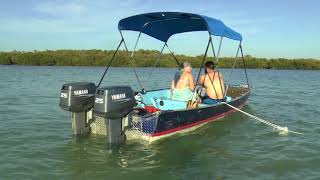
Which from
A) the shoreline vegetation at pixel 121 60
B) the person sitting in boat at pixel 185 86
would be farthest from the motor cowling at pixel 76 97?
the shoreline vegetation at pixel 121 60

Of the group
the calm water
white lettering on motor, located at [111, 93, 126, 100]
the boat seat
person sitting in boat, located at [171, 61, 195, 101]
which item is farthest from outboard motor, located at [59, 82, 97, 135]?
person sitting in boat, located at [171, 61, 195, 101]

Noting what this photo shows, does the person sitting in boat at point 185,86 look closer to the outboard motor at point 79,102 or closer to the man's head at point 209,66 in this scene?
the man's head at point 209,66

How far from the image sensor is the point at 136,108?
973cm

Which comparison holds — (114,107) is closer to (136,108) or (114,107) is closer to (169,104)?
(136,108)

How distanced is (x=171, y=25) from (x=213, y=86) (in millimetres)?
2398

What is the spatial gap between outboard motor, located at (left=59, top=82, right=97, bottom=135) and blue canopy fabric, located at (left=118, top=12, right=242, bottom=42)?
278cm

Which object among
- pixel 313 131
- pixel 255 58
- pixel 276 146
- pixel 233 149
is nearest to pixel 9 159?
pixel 233 149

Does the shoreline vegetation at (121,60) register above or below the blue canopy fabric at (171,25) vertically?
below

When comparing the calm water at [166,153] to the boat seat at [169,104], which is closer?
the calm water at [166,153]

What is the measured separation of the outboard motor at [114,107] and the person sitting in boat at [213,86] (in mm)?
3759

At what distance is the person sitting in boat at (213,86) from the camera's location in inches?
467

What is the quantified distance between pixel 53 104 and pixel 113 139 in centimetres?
806

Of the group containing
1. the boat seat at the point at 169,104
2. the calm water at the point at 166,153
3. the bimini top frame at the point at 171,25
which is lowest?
the calm water at the point at 166,153

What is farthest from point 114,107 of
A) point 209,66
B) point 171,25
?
point 171,25
